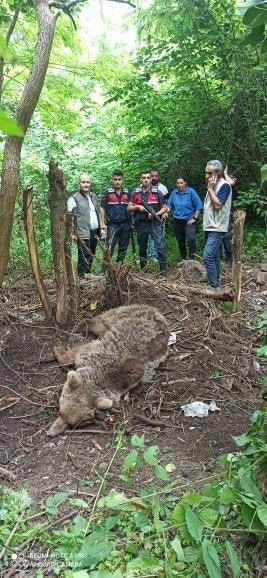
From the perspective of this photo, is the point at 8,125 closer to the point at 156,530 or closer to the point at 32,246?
the point at 156,530

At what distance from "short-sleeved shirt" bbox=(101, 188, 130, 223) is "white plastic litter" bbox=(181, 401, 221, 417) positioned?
5.16 metres

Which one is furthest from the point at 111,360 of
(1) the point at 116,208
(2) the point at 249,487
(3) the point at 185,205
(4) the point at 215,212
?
(3) the point at 185,205

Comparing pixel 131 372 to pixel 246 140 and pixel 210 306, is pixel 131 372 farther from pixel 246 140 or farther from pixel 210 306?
pixel 246 140

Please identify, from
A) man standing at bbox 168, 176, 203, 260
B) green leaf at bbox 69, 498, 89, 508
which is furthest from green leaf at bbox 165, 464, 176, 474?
man standing at bbox 168, 176, 203, 260

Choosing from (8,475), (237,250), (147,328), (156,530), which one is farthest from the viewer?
(237,250)

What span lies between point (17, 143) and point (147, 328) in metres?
3.17

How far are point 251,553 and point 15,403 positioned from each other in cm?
321

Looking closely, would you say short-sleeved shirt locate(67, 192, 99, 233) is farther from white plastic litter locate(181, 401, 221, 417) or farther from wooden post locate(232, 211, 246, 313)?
white plastic litter locate(181, 401, 221, 417)

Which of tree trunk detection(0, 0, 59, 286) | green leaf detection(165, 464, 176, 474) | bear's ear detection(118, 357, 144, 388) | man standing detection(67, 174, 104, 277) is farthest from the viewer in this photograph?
man standing detection(67, 174, 104, 277)

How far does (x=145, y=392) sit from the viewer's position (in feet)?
18.4

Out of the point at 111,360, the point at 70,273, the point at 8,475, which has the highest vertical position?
the point at 70,273

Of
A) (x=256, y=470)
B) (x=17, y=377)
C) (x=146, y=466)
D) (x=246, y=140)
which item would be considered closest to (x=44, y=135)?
(x=246, y=140)

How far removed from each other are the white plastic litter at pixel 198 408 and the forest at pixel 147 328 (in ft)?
0.06

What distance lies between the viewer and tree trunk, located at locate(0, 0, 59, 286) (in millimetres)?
6668
